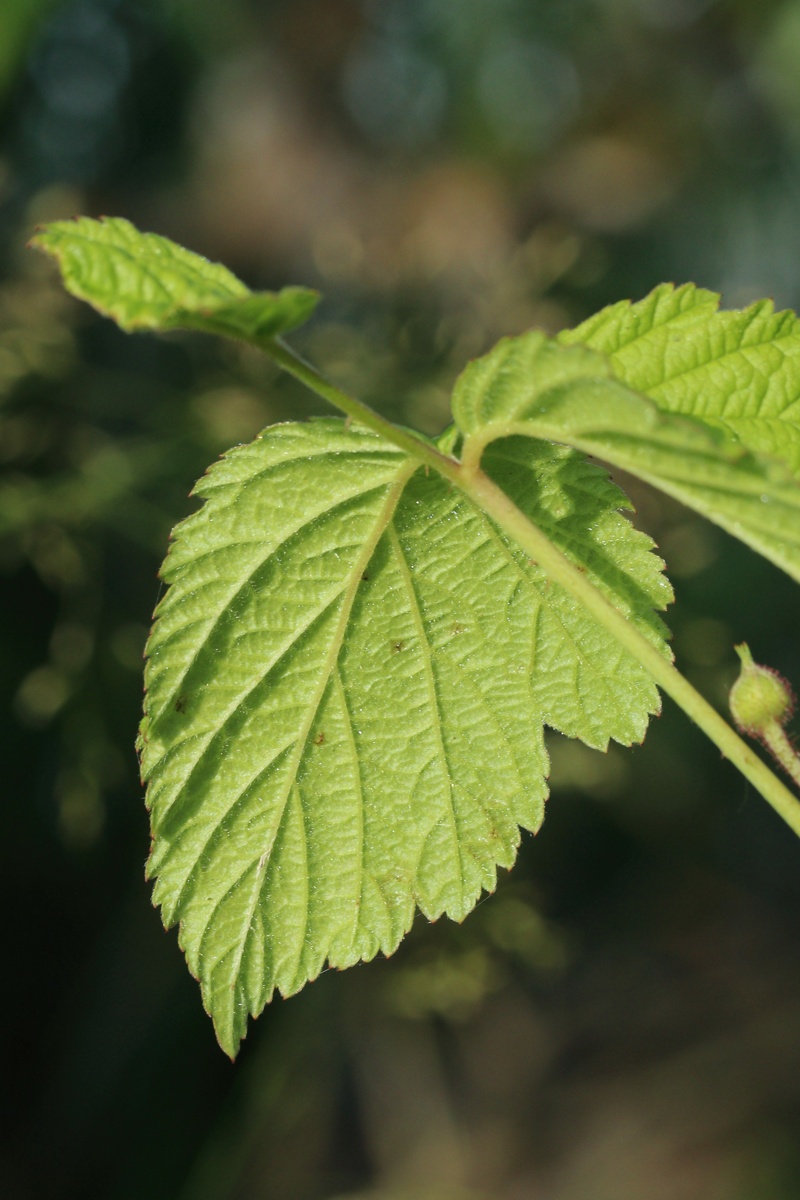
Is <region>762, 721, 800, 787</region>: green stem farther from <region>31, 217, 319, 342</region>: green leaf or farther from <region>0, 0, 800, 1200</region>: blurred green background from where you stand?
<region>0, 0, 800, 1200</region>: blurred green background

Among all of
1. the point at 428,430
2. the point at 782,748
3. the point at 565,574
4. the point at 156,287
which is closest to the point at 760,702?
the point at 782,748

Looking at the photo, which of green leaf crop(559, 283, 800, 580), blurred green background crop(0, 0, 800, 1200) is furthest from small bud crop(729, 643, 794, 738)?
blurred green background crop(0, 0, 800, 1200)

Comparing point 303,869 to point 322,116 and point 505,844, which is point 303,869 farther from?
point 322,116

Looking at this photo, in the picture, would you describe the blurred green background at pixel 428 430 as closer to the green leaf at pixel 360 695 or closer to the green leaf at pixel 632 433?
the green leaf at pixel 360 695

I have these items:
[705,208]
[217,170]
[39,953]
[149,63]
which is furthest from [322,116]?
[39,953]

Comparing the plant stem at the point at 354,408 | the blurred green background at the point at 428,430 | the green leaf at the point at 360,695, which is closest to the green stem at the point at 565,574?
the plant stem at the point at 354,408

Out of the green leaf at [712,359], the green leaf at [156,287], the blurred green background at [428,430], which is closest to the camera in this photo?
the green leaf at [156,287]
